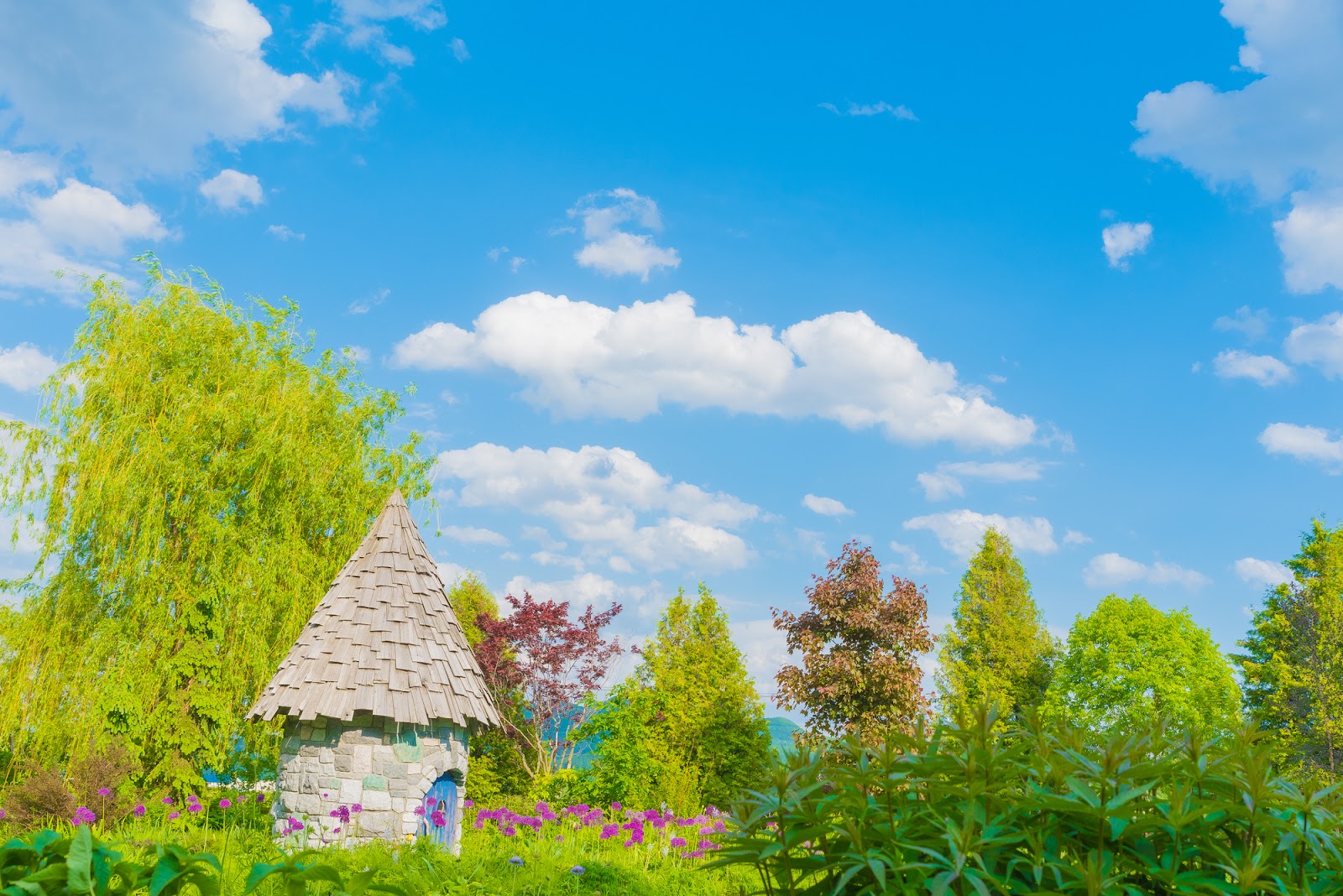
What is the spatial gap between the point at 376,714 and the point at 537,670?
1226 cm

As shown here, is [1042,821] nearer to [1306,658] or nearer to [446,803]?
[446,803]

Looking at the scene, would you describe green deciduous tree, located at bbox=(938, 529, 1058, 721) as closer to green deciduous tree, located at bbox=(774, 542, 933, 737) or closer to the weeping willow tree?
green deciduous tree, located at bbox=(774, 542, 933, 737)

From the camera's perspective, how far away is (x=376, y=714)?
36.4 ft

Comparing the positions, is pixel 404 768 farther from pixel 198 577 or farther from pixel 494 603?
pixel 494 603

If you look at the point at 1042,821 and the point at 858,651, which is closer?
the point at 1042,821

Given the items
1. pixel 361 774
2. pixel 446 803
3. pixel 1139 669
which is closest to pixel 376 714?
pixel 361 774

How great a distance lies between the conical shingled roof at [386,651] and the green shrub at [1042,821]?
9371 millimetres

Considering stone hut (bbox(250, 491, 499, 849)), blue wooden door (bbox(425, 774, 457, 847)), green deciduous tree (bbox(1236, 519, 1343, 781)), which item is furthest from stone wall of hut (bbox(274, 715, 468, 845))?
green deciduous tree (bbox(1236, 519, 1343, 781))

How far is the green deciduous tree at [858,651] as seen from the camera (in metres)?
17.4

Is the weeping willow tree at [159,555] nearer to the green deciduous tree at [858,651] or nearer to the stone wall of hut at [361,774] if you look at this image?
the stone wall of hut at [361,774]

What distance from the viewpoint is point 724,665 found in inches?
763

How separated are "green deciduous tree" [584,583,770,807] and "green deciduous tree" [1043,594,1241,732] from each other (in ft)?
36.4

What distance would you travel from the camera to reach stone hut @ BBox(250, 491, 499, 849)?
11062mm

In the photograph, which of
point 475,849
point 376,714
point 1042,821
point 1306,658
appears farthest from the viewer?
point 1306,658
